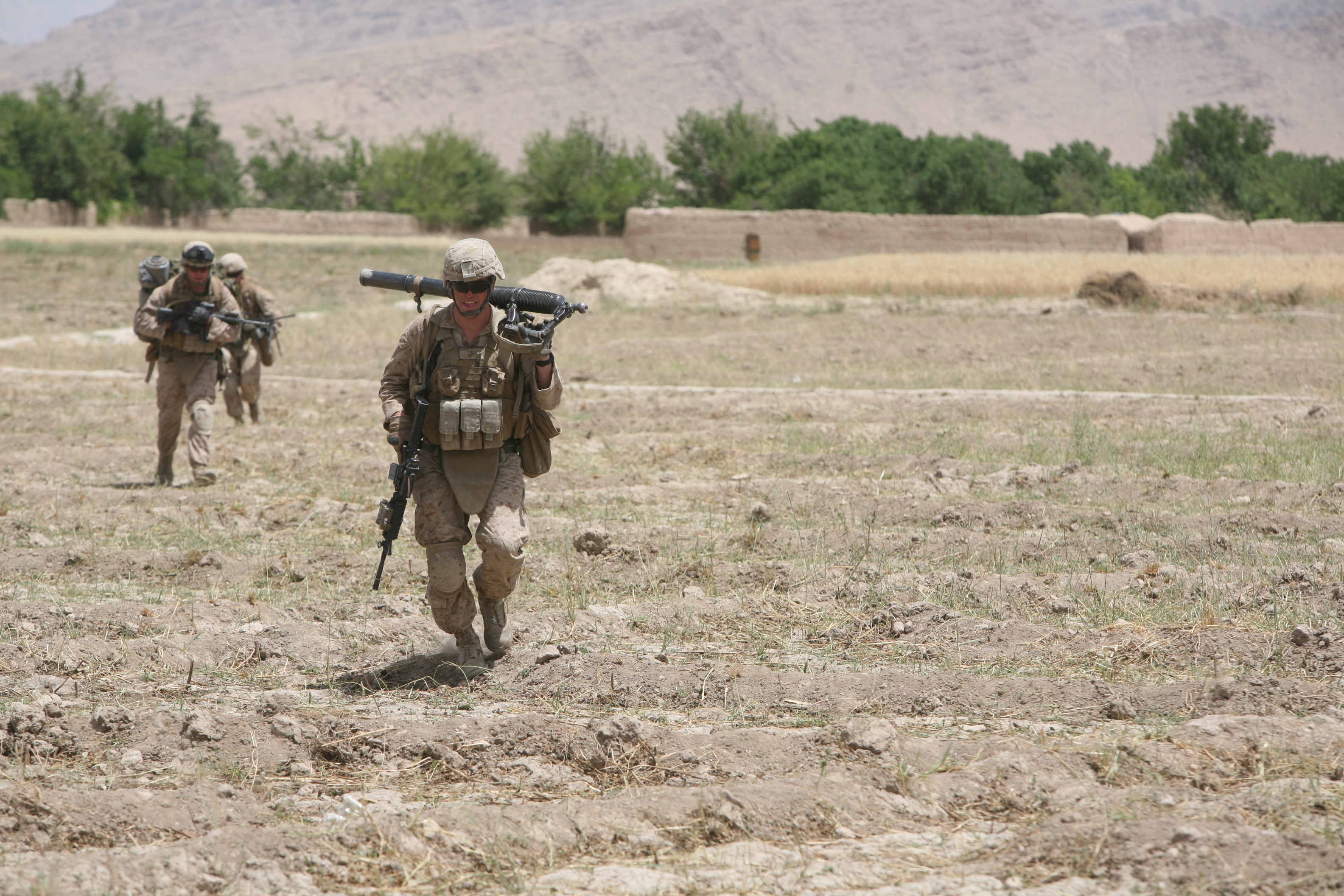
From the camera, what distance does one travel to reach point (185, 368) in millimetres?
9352

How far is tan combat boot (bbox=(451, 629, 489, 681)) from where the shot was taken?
5352 mm

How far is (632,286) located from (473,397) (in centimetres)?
2099

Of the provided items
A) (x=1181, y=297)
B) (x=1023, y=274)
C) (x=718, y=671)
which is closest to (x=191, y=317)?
(x=718, y=671)

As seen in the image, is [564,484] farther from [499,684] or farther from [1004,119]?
[1004,119]

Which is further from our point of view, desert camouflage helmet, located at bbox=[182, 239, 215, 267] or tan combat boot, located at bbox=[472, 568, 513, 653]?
desert camouflage helmet, located at bbox=[182, 239, 215, 267]

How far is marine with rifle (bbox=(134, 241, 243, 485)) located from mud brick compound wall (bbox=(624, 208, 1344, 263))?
86.6 feet

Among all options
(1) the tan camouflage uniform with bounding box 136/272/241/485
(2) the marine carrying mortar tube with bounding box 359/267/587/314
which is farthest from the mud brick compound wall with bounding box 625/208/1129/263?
(2) the marine carrying mortar tube with bounding box 359/267/587/314

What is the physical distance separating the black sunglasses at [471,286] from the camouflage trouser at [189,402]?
16.0ft

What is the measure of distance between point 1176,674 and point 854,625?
4.66ft

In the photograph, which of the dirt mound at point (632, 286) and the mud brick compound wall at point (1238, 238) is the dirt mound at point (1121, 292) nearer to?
the dirt mound at point (632, 286)

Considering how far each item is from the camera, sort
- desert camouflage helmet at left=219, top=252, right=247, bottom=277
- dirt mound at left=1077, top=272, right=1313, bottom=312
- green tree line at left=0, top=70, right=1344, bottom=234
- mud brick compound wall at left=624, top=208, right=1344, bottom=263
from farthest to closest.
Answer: green tree line at left=0, top=70, right=1344, bottom=234
mud brick compound wall at left=624, top=208, right=1344, bottom=263
dirt mound at left=1077, top=272, right=1313, bottom=312
desert camouflage helmet at left=219, top=252, right=247, bottom=277

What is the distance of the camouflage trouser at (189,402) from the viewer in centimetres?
926

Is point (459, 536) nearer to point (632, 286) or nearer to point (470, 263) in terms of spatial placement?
point (470, 263)

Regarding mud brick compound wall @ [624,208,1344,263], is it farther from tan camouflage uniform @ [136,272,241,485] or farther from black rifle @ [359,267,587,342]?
black rifle @ [359,267,587,342]
